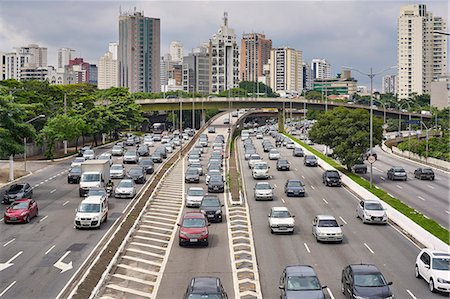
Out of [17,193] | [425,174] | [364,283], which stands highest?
[425,174]

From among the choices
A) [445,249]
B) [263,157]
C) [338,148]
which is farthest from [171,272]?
[263,157]

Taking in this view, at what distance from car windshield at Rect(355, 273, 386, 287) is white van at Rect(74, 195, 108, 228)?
18.0 m

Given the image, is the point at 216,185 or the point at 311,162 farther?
the point at 311,162

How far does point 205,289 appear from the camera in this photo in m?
18.5

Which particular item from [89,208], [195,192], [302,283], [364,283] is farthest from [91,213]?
[364,283]

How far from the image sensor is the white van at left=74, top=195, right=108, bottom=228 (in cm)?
3388

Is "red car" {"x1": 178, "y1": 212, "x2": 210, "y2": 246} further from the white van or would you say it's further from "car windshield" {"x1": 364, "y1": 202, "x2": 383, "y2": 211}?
"car windshield" {"x1": 364, "y1": 202, "x2": 383, "y2": 211}

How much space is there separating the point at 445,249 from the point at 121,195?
2517cm

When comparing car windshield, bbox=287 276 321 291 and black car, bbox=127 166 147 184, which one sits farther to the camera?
black car, bbox=127 166 147 184

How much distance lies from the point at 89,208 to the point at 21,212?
14.1 ft

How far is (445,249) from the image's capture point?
91.0 ft

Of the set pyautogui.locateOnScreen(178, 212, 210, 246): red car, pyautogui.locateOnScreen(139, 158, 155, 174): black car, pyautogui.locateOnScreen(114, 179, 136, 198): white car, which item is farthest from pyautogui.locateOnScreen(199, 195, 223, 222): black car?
Result: pyautogui.locateOnScreen(139, 158, 155, 174): black car

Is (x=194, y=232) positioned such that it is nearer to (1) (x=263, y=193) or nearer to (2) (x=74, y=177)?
(1) (x=263, y=193)

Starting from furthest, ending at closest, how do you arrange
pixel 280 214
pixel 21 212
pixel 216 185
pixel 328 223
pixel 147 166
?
pixel 147 166, pixel 216 185, pixel 21 212, pixel 280 214, pixel 328 223
